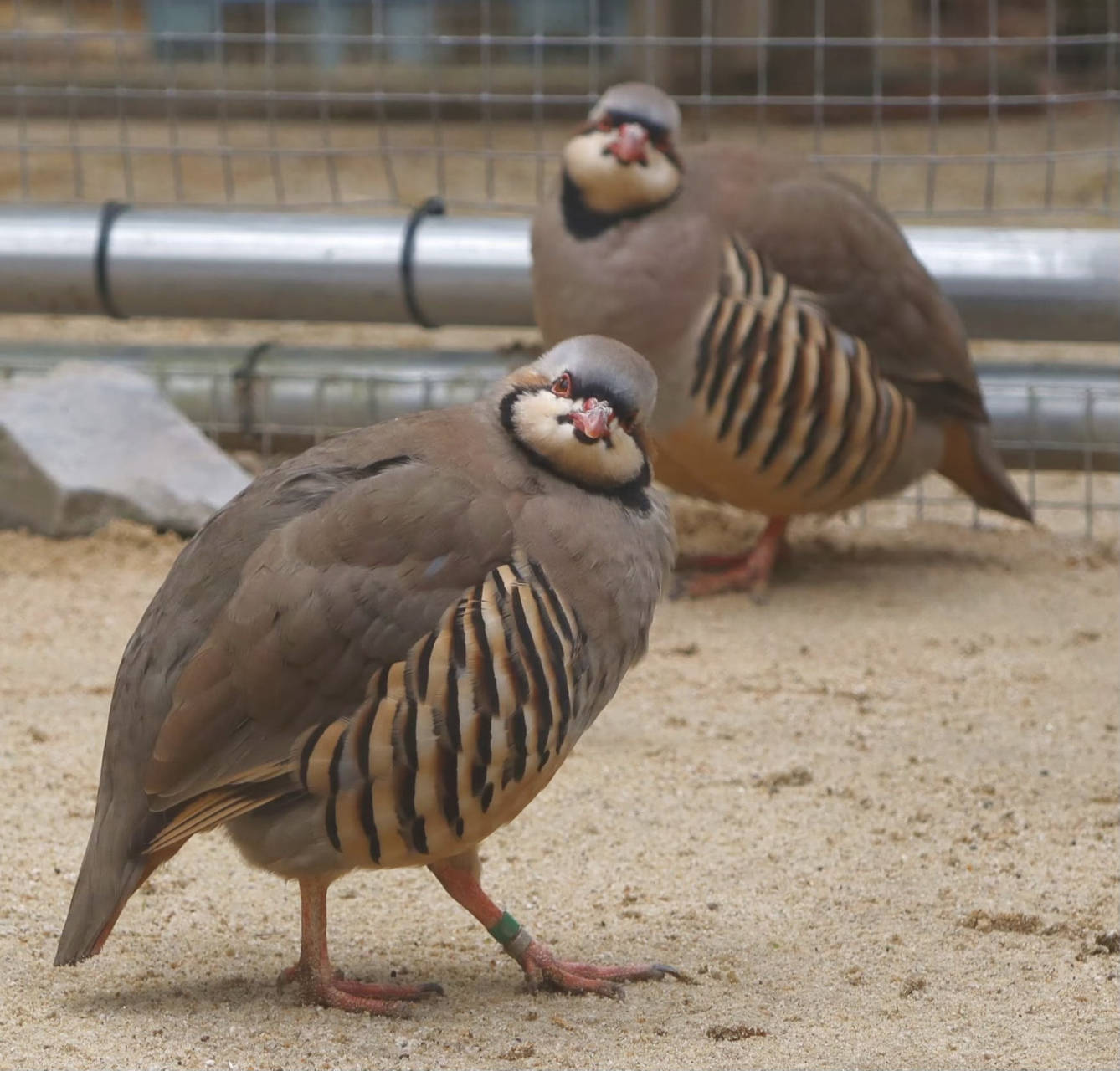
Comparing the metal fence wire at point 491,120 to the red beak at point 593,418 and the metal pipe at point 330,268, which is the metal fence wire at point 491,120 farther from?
the red beak at point 593,418

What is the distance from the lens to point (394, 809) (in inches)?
138

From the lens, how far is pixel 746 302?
6461 millimetres

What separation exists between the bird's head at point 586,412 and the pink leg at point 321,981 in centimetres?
100

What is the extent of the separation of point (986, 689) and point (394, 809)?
2.94m

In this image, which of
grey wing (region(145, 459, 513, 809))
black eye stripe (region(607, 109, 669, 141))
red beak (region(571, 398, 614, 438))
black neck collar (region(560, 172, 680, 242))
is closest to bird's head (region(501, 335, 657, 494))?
red beak (region(571, 398, 614, 438))

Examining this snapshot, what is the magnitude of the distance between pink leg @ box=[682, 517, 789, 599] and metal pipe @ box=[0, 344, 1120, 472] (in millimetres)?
1142

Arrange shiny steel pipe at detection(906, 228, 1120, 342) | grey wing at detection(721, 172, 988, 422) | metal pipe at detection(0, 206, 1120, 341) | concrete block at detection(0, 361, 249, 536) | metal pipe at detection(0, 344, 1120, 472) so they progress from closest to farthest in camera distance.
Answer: grey wing at detection(721, 172, 988, 422) → concrete block at detection(0, 361, 249, 536) → shiny steel pipe at detection(906, 228, 1120, 342) → metal pipe at detection(0, 206, 1120, 341) → metal pipe at detection(0, 344, 1120, 472)

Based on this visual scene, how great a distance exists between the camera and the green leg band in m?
3.80

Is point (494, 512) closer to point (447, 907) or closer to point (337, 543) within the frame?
point (337, 543)

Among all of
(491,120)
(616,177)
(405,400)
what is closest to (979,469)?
(616,177)

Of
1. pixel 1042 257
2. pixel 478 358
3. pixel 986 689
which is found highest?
pixel 1042 257

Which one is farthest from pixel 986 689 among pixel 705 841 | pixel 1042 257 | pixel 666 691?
pixel 1042 257

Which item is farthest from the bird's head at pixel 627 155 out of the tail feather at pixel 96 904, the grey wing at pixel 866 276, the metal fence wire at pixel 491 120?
the tail feather at pixel 96 904

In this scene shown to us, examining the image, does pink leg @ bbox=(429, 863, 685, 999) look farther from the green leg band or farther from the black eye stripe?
the black eye stripe
